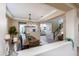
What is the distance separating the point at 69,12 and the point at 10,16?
1.12m

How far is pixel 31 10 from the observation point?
2121mm

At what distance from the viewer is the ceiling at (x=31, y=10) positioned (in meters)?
2.04

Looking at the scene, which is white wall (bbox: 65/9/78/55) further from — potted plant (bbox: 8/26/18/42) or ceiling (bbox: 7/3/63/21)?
potted plant (bbox: 8/26/18/42)

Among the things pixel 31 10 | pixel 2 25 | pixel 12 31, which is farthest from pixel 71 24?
pixel 2 25

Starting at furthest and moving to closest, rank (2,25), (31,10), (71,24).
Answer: (71,24)
(31,10)
(2,25)

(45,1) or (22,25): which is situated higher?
(45,1)

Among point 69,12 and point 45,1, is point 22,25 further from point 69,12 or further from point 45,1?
point 69,12

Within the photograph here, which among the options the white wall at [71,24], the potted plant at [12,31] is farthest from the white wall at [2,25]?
the white wall at [71,24]

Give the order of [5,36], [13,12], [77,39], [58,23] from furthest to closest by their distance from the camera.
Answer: [77,39]
[58,23]
[13,12]
[5,36]

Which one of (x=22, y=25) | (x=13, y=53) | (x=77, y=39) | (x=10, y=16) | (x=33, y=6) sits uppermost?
(x=33, y=6)

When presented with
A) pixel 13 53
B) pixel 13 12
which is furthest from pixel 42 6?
pixel 13 53

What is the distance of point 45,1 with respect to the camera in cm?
207

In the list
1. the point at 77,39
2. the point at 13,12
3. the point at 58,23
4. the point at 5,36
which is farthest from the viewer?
the point at 77,39

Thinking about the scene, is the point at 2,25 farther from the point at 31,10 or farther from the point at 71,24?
the point at 71,24
